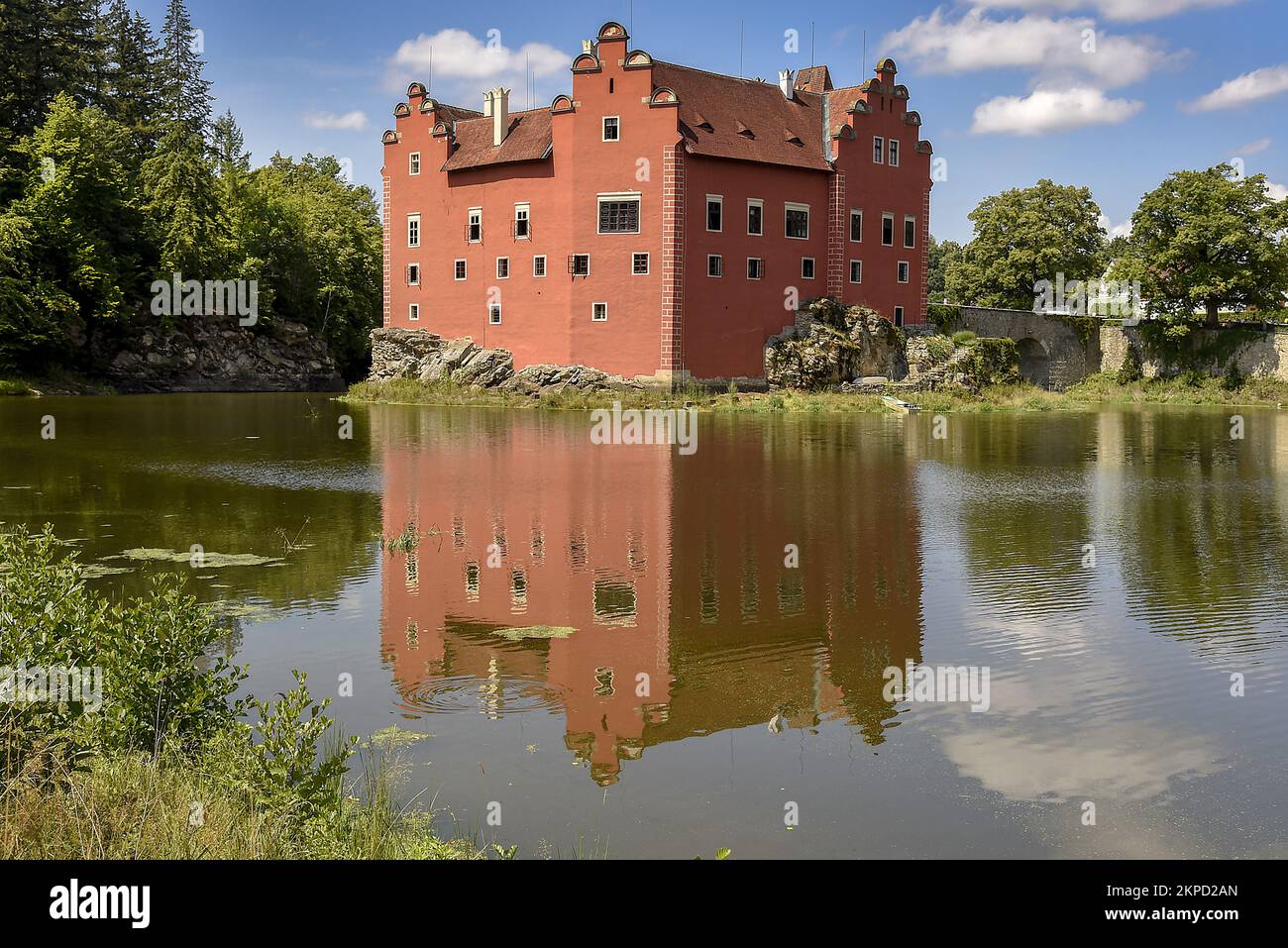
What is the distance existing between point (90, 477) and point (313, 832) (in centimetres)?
2135

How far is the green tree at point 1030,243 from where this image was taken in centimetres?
8250

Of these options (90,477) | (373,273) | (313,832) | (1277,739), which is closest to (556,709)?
(313,832)

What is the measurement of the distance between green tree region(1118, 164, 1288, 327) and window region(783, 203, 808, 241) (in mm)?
28783

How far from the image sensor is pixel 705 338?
56.8 meters

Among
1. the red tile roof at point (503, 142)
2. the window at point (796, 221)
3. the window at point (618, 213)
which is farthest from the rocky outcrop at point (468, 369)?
the window at point (796, 221)

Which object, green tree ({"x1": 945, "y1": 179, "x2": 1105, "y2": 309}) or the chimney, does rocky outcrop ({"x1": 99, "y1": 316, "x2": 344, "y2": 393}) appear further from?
green tree ({"x1": 945, "y1": 179, "x2": 1105, "y2": 309})

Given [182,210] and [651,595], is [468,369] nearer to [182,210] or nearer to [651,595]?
[182,210]

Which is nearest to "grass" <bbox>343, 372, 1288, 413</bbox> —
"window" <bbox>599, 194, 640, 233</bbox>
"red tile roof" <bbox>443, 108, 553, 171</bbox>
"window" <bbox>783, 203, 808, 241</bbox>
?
"window" <bbox>599, 194, 640, 233</bbox>

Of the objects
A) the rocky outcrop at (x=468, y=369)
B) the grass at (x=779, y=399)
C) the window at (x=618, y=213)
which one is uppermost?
the window at (x=618, y=213)

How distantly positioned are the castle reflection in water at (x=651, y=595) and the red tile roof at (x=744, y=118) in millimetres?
32589

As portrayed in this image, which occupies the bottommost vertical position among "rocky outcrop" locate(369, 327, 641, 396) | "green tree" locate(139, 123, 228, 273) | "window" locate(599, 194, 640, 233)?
"rocky outcrop" locate(369, 327, 641, 396)

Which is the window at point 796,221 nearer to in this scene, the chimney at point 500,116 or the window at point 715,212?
the window at point 715,212

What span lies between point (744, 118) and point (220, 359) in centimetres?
3802

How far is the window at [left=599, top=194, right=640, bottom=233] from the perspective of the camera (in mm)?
55844
